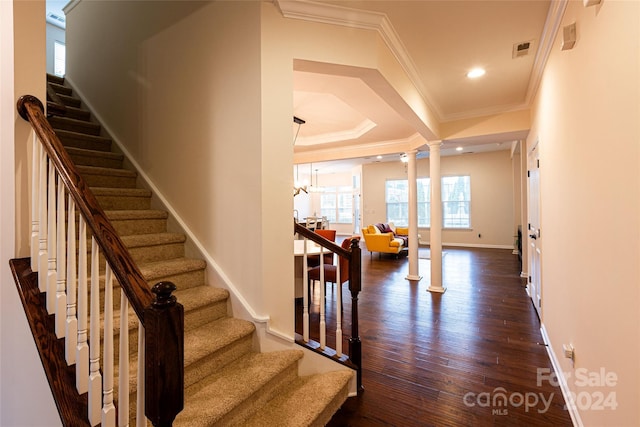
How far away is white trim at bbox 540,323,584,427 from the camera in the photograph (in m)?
1.80

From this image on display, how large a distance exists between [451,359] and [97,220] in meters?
2.82

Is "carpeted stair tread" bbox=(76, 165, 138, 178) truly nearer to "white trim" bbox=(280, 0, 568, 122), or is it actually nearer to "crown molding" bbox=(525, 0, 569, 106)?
"white trim" bbox=(280, 0, 568, 122)

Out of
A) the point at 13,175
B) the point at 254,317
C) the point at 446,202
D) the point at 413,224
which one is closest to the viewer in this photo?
the point at 13,175

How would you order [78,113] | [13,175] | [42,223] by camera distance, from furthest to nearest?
[78,113] < [13,175] < [42,223]

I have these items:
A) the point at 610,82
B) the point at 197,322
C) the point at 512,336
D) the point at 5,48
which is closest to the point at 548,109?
the point at 610,82

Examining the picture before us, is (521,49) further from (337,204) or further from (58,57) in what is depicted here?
(337,204)

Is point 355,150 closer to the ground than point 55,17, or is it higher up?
closer to the ground

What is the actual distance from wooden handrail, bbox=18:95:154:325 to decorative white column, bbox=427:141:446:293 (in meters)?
4.46

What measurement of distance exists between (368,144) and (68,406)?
5.74 m

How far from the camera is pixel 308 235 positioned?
224cm

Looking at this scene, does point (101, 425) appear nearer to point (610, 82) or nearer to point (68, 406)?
point (68, 406)

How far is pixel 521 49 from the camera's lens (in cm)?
264

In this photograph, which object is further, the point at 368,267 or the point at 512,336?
the point at 368,267

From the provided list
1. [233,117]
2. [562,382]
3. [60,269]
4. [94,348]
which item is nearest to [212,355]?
[94,348]
